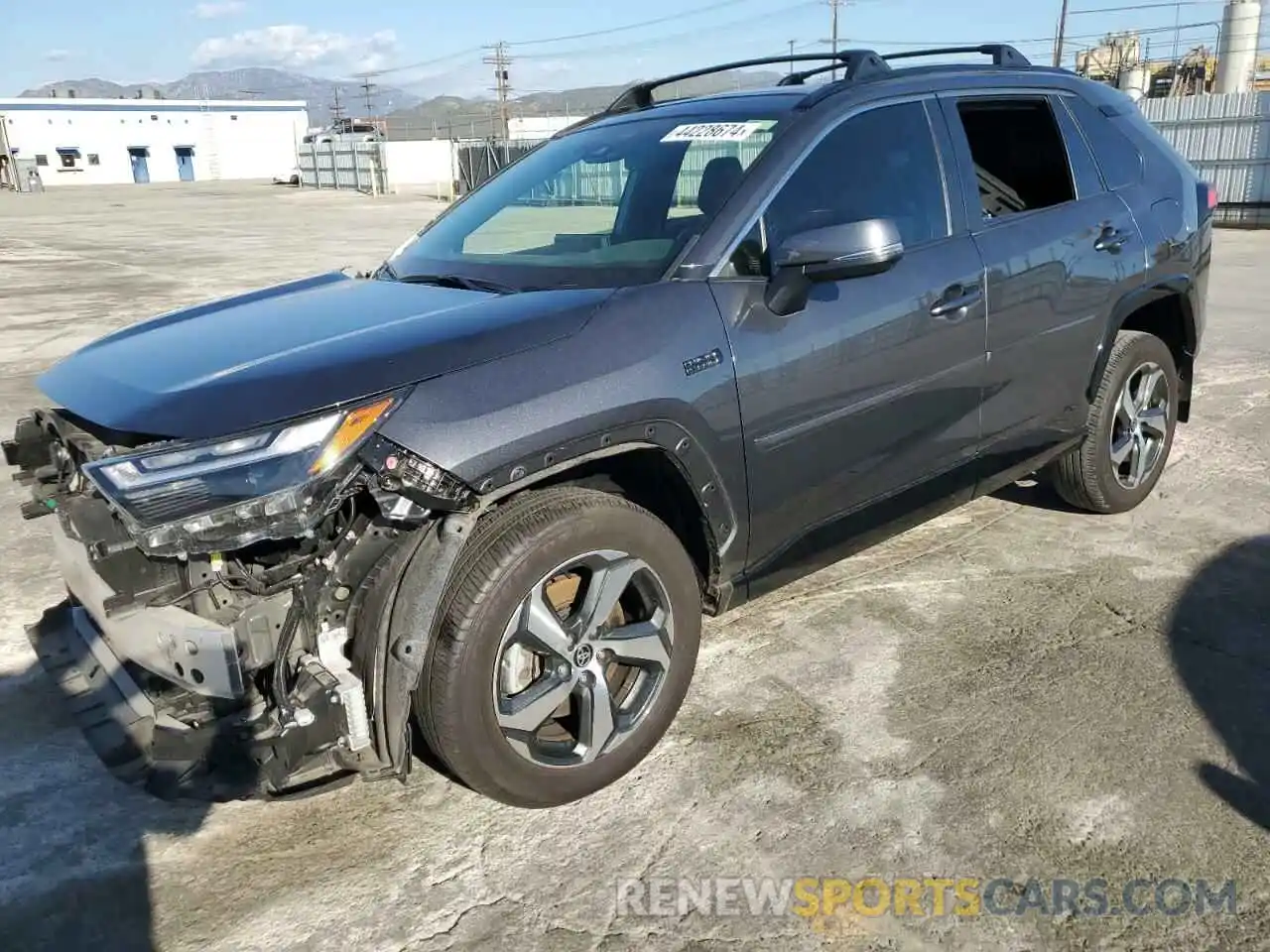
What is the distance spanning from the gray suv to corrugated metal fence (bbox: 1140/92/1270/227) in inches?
745

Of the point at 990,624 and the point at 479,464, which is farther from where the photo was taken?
the point at 990,624

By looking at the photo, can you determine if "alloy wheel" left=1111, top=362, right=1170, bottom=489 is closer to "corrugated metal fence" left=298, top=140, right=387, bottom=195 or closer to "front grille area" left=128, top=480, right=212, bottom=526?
"front grille area" left=128, top=480, right=212, bottom=526

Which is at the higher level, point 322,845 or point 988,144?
point 988,144

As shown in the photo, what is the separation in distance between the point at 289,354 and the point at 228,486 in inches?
19.5

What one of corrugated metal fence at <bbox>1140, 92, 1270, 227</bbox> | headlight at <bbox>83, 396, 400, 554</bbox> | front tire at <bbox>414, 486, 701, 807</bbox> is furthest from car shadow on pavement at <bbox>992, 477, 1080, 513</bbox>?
corrugated metal fence at <bbox>1140, 92, 1270, 227</bbox>

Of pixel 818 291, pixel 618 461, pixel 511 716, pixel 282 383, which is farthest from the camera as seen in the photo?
pixel 818 291

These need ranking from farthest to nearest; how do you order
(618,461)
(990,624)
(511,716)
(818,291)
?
(990,624) < (818,291) < (618,461) < (511,716)

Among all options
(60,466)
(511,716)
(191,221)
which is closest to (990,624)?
(511,716)

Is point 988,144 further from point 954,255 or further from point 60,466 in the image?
point 60,466

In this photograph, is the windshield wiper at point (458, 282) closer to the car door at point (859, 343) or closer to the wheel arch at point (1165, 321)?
the car door at point (859, 343)

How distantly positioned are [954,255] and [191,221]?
31.2 meters

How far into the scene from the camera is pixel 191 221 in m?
30.5

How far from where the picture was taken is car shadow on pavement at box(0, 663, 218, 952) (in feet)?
8.13

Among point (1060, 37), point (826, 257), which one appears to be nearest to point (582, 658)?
point (826, 257)
